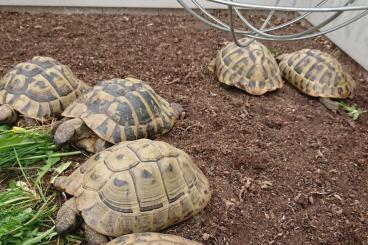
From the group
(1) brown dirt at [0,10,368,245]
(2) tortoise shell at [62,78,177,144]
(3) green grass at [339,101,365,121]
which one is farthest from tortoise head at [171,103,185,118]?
(3) green grass at [339,101,365,121]

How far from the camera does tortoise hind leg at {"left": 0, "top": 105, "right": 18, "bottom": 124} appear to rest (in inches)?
111

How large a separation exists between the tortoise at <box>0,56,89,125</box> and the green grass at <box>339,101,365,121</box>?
2.28 metres

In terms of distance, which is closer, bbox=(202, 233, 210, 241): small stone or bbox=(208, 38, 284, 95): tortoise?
bbox=(202, 233, 210, 241): small stone

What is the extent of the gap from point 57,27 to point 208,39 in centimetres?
159

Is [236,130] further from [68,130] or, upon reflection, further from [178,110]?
[68,130]

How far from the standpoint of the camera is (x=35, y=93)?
2926mm

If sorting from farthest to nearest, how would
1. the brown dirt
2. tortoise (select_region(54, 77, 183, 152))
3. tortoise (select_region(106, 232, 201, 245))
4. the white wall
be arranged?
the white wall < tortoise (select_region(54, 77, 183, 152)) < the brown dirt < tortoise (select_region(106, 232, 201, 245))

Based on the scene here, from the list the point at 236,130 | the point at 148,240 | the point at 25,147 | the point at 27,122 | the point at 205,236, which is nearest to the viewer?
the point at 148,240

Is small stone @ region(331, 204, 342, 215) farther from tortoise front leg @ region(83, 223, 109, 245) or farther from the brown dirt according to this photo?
tortoise front leg @ region(83, 223, 109, 245)

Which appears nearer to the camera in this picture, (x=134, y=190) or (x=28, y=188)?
(x=134, y=190)

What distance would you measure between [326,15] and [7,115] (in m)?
3.38

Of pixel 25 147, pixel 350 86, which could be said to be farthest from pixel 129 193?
pixel 350 86

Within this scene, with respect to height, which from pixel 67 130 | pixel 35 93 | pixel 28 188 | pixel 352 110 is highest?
pixel 35 93

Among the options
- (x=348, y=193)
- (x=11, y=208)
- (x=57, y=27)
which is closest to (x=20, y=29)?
(x=57, y=27)
